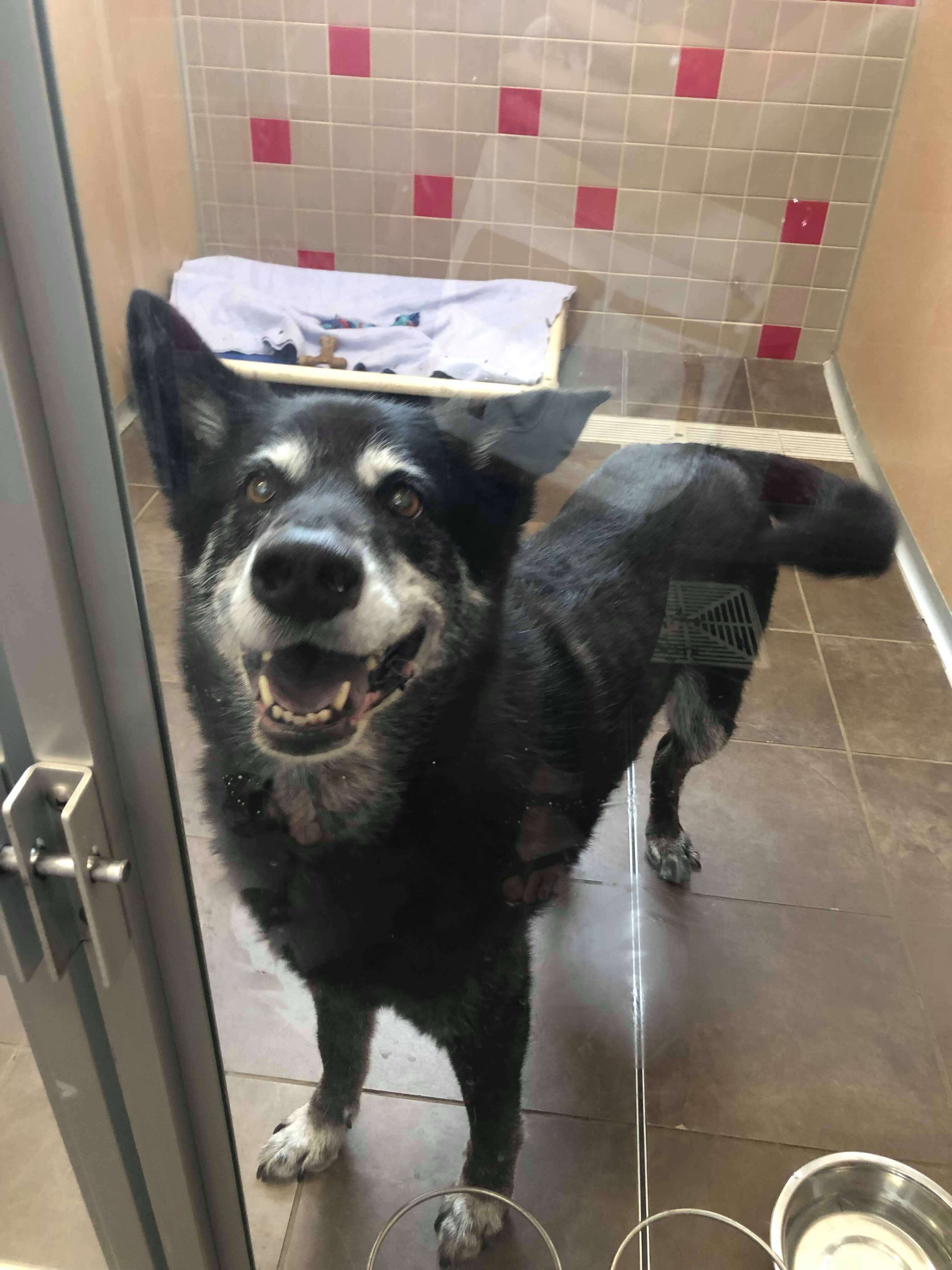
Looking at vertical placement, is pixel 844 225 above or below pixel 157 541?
above

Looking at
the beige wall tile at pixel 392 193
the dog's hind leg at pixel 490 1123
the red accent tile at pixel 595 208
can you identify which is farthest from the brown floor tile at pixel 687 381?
the dog's hind leg at pixel 490 1123

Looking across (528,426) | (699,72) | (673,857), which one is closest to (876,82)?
(699,72)

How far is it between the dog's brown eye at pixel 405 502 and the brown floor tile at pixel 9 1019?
1.81ft

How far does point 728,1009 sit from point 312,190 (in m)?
1.23

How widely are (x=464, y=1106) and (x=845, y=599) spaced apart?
81 cm

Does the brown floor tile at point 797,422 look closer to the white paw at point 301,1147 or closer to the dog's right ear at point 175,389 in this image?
the dog's right ear at point 175,389

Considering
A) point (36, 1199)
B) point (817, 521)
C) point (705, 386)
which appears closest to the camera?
point (705, 386)

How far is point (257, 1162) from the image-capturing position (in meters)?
1.07

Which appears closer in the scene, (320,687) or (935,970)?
(320,687)

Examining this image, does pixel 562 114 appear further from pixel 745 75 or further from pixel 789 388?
pixel 789 388

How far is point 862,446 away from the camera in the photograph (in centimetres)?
92

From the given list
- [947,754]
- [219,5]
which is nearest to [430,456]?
[219,5]

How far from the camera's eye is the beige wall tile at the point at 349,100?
1.92 ft

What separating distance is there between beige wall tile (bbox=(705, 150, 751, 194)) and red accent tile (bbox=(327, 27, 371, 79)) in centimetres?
26
